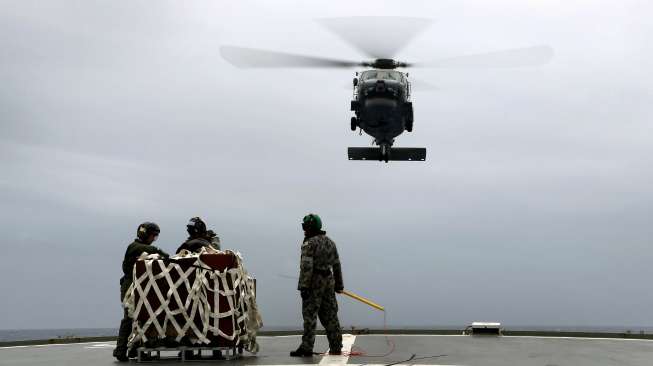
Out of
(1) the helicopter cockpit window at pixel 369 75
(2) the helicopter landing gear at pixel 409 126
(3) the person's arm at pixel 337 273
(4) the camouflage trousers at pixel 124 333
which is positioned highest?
(1) the helicopter cockpit window at pixel 369 75

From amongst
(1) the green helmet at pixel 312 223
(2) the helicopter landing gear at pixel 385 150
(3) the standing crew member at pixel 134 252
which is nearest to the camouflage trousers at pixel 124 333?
(3) the standing crew member at pixel 134 252

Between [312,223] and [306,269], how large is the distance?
825 millimetres

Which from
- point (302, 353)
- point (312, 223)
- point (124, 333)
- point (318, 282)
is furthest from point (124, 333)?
point (312, 223)

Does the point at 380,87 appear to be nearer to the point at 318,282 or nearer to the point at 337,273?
the point at 337,273

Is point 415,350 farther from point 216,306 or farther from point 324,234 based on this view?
point 216,306

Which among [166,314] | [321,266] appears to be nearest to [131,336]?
[166,314]

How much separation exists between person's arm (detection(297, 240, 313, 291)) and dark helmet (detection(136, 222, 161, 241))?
2.58m

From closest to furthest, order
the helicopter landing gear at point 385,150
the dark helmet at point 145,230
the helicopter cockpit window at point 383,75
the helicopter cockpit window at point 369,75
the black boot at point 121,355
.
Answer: the black boot at point 121,355 → the dark helmet at point 145,230 → the helicopter cockpit window at point 383,75 → the helicopter cockpit window at point 369,75 → the helicopter landing gear at point 385,150

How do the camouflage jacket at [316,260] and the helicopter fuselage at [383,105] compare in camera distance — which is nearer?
the camouflage jacket at [316,260]

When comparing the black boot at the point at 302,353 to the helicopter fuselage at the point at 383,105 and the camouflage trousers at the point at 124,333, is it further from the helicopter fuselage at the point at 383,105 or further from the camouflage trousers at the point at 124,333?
the helicopter fuselage at the point at 383,105

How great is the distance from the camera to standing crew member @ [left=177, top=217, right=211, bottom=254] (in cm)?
967

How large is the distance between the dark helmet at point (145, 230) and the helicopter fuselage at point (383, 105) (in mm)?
18002

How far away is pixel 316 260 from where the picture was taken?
9859mm

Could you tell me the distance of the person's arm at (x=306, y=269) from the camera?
31.7 ft
